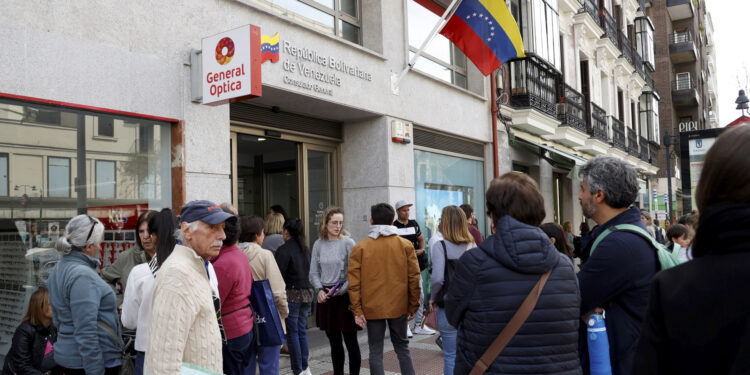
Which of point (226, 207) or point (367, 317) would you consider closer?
point (226, 207)

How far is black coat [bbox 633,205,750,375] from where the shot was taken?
4.50ft

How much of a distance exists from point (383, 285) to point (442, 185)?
23.1ft

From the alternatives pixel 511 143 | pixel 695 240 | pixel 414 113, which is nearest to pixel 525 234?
pixel 695 240

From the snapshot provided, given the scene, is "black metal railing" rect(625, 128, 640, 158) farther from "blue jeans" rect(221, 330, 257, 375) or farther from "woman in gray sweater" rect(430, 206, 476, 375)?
"blue jeans" rect(221, 330, 257, 375)

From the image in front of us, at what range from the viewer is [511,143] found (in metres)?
13.8

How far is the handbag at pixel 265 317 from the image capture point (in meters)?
4.59

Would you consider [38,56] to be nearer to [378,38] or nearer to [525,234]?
[525,234]

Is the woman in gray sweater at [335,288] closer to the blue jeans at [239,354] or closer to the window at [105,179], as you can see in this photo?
the blue jeans at [239,354]

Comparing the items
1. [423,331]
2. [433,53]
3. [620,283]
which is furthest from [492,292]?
[433,53]

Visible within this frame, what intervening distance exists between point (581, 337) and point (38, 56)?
16.2 feet

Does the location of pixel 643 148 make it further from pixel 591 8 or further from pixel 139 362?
pixel 139 362

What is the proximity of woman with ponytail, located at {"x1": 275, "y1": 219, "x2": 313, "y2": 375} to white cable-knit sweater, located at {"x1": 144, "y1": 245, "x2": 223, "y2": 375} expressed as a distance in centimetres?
353

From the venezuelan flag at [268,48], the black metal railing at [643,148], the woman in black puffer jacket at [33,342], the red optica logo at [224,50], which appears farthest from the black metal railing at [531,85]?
the black metal railing at [643,148]

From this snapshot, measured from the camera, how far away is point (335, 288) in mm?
5676
